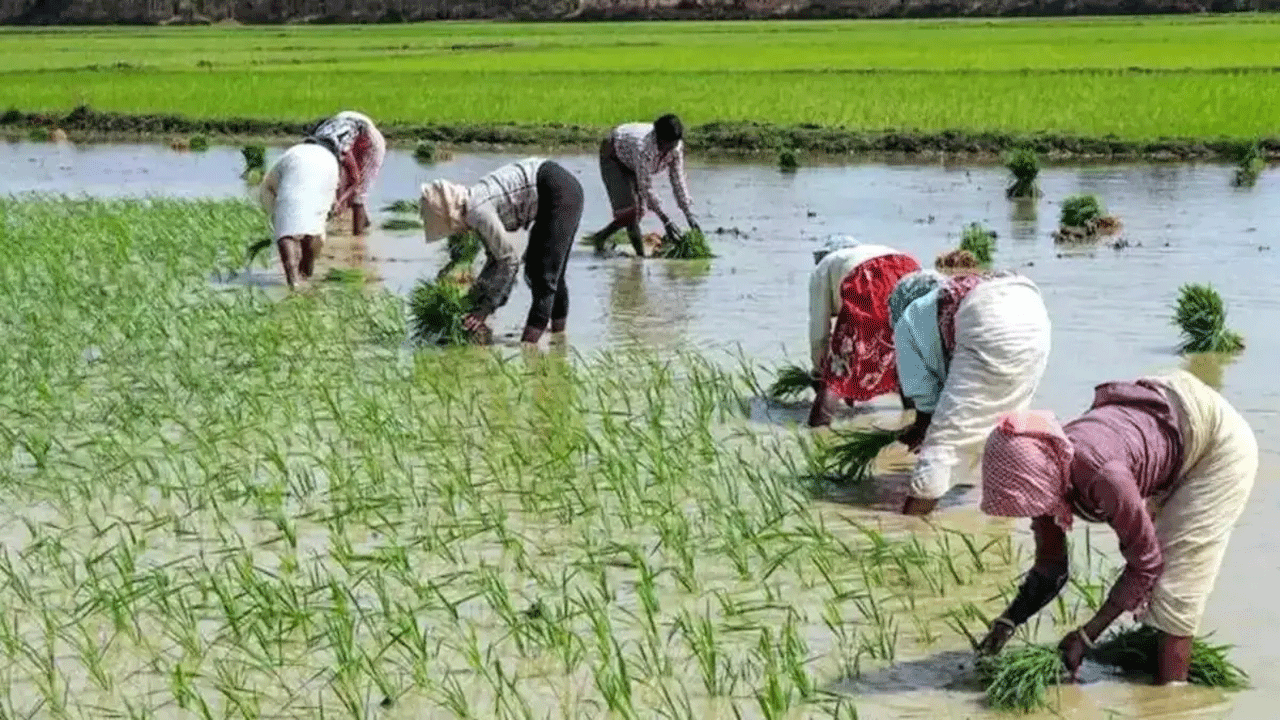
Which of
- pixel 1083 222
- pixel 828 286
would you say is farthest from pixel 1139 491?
pixel 1083 222

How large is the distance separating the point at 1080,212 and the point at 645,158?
132 inches

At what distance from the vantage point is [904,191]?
16688 mm

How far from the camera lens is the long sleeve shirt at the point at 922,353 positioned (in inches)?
242

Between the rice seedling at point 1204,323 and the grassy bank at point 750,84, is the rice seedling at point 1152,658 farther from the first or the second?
the grassy bank at point 750,84

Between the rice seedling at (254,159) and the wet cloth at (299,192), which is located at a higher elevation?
the wet cloth at (299,192)

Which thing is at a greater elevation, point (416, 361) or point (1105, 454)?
point (1105, 454)

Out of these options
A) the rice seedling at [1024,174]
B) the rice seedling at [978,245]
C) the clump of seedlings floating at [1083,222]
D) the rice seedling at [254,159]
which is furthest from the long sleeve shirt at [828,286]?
the rice seedling at [254,159]

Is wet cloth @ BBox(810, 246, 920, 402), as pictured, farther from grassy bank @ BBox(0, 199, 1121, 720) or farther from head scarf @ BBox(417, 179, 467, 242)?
head scarf @ BBox(417, 179, 467, 242)

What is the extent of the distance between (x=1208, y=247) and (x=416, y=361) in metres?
6.07

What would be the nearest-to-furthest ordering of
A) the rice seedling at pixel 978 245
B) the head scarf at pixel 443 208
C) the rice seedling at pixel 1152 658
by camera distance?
the rice seedling at pixel 1152 658, the head scarf at pixel 443 208, the rice seedling at pixel 978 245

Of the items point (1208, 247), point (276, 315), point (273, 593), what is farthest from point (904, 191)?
point (273, 593)

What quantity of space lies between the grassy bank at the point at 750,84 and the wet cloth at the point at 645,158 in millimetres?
8440

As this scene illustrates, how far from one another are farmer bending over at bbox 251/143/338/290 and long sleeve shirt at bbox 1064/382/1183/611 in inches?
284

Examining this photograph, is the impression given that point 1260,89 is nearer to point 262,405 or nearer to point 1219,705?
point 262,405
